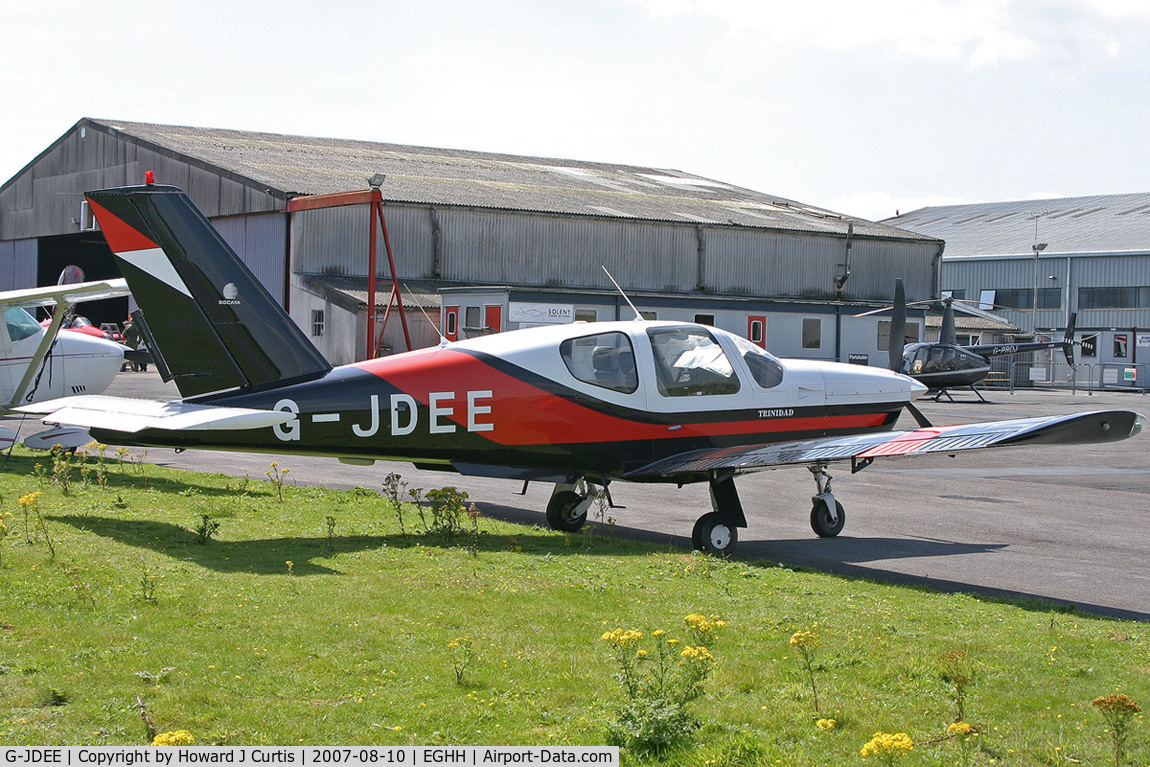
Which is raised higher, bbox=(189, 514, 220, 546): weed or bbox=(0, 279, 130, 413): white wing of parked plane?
bbox=(0, 279, 130, 413): white wing of parked plane

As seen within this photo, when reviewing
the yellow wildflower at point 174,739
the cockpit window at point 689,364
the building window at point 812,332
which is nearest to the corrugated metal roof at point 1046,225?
the building window at point 812,332

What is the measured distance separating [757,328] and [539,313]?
10209 mm

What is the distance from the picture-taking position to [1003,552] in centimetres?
1138

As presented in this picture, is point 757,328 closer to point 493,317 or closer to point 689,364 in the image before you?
point 493,317

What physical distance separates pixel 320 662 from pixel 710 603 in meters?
3.19

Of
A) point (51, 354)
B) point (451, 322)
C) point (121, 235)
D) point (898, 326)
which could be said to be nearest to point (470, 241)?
point (451, 322)

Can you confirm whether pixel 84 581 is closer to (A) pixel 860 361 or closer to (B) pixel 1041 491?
(B) pixel 1041 491

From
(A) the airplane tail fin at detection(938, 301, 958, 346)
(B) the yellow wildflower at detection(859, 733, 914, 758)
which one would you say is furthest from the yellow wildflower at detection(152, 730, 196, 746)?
(A) the airplane tail fin at detection(938, 301, 958, 346)

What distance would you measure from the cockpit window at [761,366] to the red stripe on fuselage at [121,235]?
20.4 feet

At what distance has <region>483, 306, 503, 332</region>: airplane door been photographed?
41156 mm

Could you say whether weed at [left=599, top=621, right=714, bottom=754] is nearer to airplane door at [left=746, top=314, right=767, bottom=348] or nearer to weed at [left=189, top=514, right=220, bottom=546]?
weed at [left=189, top=514, right=220, bottom=546]

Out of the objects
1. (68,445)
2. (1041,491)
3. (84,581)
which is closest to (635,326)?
(84,581)

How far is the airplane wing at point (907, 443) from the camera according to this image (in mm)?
8695

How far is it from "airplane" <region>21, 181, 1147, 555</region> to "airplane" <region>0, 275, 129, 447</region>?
6.19 meters
